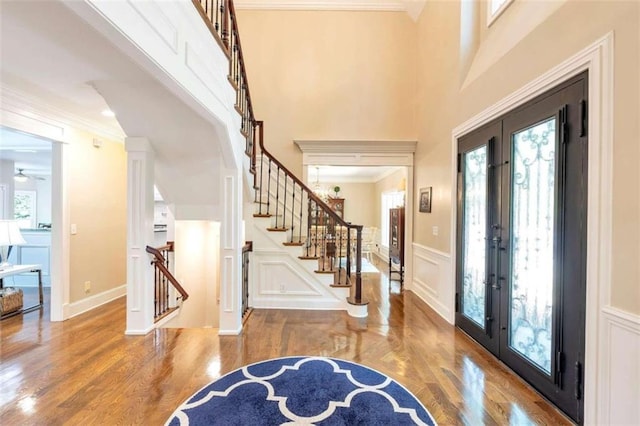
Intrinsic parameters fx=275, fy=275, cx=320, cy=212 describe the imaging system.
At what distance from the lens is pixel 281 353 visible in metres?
2.70

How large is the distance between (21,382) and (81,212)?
2275mm

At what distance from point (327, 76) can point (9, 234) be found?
524 centimetres

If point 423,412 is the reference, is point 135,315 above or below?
above

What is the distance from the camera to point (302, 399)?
2.02 m

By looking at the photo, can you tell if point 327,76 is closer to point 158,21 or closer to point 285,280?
point 285,280

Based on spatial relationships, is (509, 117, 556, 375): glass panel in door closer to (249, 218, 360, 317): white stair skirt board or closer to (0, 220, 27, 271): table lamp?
(249, 218, 360, 317): white stair skirt board

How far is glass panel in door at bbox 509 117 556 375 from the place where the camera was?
2088 mm

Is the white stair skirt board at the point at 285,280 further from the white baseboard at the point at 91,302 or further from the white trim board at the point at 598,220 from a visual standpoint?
the white trim board at the point at 598,220

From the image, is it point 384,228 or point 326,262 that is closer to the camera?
point 326,262

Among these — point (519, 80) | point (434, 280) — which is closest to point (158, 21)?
point (519, 80)

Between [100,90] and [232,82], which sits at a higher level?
[232,82]

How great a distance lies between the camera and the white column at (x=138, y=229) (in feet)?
9.98

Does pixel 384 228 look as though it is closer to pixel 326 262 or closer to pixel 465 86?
pixel 326 262

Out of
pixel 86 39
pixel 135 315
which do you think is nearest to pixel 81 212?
pixel 135 315
